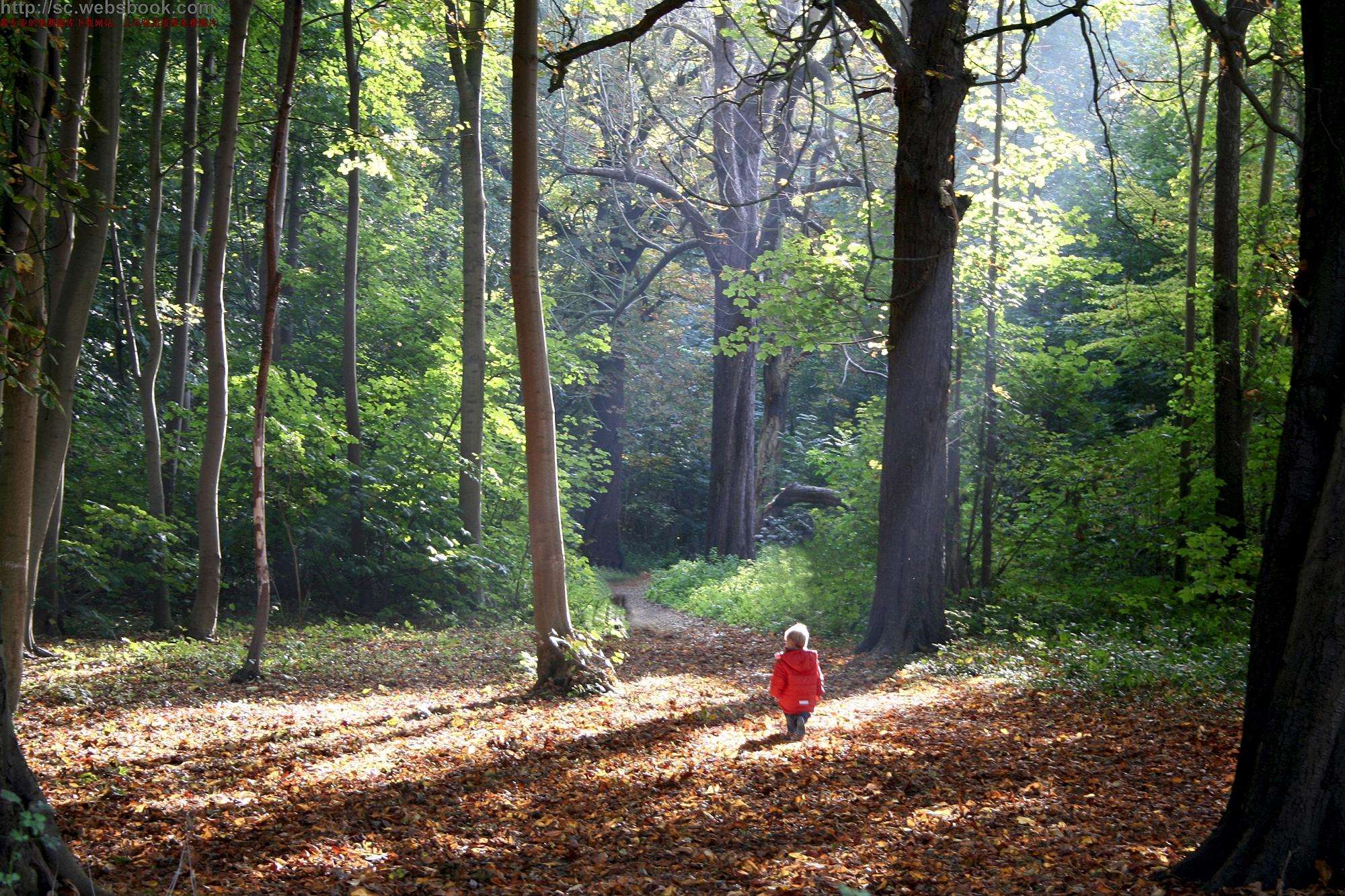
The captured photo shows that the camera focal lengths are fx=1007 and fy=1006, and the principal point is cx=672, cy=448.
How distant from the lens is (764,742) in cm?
796

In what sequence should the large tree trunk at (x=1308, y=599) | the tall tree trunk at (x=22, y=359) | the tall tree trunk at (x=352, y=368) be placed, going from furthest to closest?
the tall tree trunk at (x=352, y=368) < the tall tree trunk at (x=22, y=359) < the large tree trunk at (x=1308, y=599)

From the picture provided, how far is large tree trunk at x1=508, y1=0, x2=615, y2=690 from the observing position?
9.36 meters

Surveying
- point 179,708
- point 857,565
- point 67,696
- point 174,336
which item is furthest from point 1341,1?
point 174,336

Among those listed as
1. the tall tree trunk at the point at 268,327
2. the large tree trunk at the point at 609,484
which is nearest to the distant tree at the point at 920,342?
the tall tree trunk at the point at 268,327

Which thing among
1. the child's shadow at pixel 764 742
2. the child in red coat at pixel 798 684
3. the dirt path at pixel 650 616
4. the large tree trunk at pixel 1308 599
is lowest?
the dirt path at pixel 650 616

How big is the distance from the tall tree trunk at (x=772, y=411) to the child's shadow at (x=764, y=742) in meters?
16.6

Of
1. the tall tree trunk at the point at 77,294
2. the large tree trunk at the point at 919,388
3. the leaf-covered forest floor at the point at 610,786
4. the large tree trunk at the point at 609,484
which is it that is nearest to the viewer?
the leaf-covered forest floor at the point at 610,786

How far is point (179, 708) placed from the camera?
8688mm

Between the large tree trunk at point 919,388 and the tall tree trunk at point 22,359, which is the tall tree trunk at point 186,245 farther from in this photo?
the large tree trunk at point 919,388

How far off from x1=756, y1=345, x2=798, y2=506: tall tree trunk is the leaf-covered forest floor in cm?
1513

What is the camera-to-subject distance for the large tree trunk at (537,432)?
9359 mm

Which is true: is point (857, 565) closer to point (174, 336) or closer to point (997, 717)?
point (997, 717)

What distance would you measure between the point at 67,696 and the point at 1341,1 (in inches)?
404

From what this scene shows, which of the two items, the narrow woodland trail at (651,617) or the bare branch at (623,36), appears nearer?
the bare branch at (623,36)
